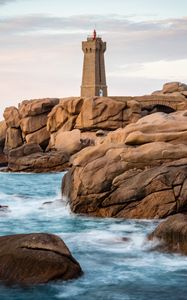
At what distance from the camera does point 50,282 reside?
14.1 meters

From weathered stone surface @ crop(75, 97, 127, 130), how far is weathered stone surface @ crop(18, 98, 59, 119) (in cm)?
585

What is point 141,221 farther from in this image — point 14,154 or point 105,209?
point 14,154

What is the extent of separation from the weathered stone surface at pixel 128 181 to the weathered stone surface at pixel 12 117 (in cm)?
3886

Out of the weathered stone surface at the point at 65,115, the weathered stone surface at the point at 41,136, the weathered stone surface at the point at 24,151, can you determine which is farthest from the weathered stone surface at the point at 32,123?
the weathered stone surface at the point at 24,151

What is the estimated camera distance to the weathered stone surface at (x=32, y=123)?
62103mm

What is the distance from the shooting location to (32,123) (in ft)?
205

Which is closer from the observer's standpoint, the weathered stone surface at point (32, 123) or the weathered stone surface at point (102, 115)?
the weathered stone surface at point (102, 115)

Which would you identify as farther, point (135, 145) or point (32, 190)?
point (32, 190)

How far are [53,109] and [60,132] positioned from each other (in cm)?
371

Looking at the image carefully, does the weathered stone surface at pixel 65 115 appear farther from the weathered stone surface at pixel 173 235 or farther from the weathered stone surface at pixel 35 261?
the weathered stone surface at pixel 35 261

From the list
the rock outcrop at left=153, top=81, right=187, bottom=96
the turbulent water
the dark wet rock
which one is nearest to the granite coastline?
the turbulent water

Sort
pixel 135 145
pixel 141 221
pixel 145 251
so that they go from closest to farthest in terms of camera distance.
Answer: pixel 145 251, pixel 141 221, pixel 135 145

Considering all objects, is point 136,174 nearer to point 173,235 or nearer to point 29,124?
point 173,235

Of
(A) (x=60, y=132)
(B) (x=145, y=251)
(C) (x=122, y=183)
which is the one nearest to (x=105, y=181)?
(C) (x=122, y=183)
